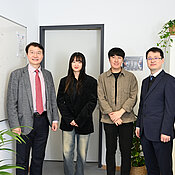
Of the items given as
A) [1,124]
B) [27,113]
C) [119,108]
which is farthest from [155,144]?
[1,124]

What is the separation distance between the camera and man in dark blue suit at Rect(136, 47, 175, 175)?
2.19 metres

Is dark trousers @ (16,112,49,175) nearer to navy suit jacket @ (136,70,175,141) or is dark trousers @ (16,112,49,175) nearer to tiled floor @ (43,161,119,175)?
tiled floor @ (43,161,119,175)

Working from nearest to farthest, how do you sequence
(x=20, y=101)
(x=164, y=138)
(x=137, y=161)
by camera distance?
1. (x=164, y=138)
2. (x=20, y=101)
3. (x=137, y=161)

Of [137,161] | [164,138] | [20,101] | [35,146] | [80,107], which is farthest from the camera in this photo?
[137,161]

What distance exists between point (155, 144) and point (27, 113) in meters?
1.28

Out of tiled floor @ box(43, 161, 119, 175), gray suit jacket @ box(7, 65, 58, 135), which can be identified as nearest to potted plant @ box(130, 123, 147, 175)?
tiled floor @ box(43, 161, 119, 175)

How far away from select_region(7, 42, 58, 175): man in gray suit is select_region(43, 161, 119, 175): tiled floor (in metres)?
0.68

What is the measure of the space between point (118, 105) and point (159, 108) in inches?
22.6

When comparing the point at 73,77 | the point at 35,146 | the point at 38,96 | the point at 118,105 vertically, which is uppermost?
the point at 73,77

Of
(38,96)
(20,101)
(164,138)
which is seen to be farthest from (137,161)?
(20,101)

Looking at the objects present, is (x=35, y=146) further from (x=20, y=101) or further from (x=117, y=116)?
(x=117, y=116)

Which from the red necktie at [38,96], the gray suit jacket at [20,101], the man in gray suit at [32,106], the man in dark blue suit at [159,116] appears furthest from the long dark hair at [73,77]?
the man in dark blue suit at [159,116]

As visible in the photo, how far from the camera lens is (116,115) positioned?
2672 mm

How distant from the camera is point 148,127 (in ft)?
7.55
